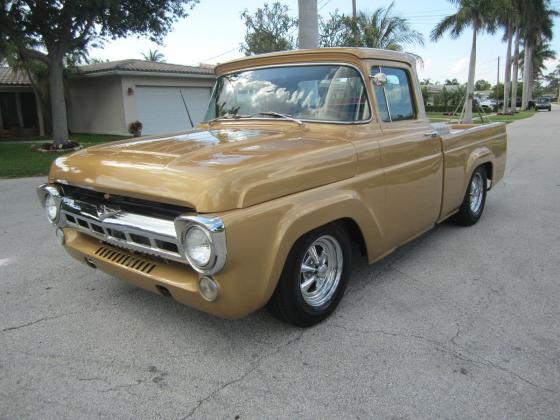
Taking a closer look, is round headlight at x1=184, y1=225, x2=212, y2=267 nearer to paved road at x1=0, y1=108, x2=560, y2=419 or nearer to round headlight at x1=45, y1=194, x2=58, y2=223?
paved road at x1=0, y1=108, x2=560, y2=419

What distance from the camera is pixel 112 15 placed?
1355cm

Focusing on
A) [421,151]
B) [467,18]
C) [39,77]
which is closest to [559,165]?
[421,151]

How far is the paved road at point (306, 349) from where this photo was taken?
2414 millimetres

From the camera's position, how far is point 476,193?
564 cm

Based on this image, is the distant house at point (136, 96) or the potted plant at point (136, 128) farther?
the distant house at point (136, 96)

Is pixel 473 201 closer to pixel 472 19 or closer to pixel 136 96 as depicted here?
pixel 136 96

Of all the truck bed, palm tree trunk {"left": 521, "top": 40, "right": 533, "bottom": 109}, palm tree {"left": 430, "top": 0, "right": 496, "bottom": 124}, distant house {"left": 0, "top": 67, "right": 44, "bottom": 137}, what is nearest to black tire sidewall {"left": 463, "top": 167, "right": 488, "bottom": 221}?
the truck bed

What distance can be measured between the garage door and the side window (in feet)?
50.7

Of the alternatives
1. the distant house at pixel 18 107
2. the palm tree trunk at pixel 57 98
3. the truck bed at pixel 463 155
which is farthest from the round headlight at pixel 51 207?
the distant house at pixel 18 107

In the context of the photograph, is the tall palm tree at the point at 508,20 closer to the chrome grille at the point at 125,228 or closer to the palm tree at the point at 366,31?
the palm tree at the point at 366,31

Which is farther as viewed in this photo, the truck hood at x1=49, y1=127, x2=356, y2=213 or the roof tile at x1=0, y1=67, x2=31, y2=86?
the roof tile at x1=0, y1=67, x2=31, y2=86

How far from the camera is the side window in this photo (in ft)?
12.3

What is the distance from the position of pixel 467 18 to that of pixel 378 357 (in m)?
29.3

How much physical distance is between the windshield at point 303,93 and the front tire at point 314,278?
3.20ft
